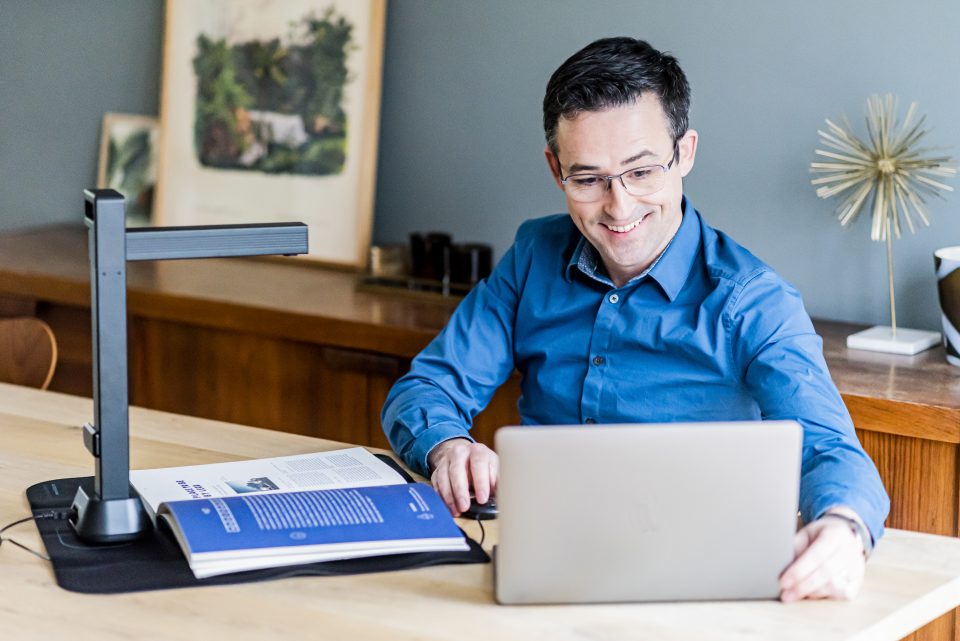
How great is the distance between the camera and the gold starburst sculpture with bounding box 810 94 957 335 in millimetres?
2492

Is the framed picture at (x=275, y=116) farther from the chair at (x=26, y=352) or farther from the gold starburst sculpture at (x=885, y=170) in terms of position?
the gold starburst sculpture at (x=885, y=170)

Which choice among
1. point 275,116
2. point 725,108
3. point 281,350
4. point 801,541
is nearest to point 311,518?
point 801,541

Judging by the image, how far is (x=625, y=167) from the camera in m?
1.93

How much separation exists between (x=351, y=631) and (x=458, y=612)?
124 mm

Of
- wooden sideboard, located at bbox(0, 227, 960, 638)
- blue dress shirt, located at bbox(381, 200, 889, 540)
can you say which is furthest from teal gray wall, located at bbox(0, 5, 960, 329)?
blue dress shirt, located at bbox(381, 200, 889, 540)

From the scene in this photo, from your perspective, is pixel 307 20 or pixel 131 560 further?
pixel 307 20

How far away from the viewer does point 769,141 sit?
9.05 feet

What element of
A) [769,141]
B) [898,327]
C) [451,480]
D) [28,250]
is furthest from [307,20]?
[451,480]

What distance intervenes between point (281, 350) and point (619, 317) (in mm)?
1089

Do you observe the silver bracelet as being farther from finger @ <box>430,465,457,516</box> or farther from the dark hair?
the dark hair

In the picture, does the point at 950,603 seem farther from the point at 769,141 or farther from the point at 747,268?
the point at 769,141

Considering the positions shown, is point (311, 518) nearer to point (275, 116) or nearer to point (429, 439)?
point (429, 439)

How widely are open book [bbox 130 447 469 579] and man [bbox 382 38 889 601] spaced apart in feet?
0.44

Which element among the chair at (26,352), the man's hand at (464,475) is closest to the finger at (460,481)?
the man's hand at (464,475)
